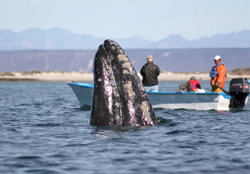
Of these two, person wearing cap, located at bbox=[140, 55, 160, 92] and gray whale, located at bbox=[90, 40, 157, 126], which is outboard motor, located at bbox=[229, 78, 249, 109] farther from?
gray whale, located at bbox=[90, 40, 157, 126]

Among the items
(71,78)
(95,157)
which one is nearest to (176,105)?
(95,157)

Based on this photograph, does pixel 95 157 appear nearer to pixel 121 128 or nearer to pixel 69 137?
pixel 121 128

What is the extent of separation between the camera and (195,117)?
1224 cm

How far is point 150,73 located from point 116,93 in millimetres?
6707

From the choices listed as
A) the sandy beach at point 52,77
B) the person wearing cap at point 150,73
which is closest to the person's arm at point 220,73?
the person wearing cap at point 150,73

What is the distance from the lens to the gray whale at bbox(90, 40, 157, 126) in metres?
7.60

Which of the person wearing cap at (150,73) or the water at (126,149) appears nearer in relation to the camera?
the water at (126,149)

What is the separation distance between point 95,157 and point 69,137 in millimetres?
1838

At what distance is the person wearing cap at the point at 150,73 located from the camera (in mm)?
14081

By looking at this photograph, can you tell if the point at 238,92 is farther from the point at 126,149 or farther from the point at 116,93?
the point at 126,149

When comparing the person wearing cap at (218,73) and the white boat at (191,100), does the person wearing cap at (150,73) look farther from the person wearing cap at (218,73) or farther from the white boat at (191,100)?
the person wearing cap at (218,73)

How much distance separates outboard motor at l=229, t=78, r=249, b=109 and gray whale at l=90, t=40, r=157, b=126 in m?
6.61

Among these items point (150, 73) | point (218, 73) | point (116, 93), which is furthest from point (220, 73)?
point (116, 93)

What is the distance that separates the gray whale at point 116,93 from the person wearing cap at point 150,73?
629cm
